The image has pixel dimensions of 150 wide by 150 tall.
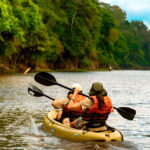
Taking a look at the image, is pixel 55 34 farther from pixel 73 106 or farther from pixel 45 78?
pixel 73 106

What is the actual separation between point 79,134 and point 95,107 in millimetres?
960

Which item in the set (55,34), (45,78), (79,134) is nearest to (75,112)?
(79,134)

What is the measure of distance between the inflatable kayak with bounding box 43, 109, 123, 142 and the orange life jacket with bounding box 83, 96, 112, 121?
0.39 meters

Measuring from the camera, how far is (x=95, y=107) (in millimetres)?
8891

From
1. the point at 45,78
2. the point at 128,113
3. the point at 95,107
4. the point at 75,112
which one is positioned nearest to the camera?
the point at 95,107

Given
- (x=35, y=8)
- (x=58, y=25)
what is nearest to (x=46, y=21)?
(x=58, y=25)

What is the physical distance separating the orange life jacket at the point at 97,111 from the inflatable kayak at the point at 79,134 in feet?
1.27

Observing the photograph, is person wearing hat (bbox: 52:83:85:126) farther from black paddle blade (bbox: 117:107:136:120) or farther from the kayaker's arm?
black paddle blade (bbox: 117:107:136:120)

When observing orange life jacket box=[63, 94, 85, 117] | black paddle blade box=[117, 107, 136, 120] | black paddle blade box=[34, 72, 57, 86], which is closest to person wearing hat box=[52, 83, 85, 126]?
orange life jacket box=[63, 94, 85, 117]

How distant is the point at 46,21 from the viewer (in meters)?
67.2

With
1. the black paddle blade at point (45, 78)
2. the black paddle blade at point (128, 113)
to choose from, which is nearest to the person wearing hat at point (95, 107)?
the black paddle blade at point (128, 113)

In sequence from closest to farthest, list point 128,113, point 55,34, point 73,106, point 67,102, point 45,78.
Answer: point 73,106, point 67,102, point 128,113, point 45,78, point 55,34

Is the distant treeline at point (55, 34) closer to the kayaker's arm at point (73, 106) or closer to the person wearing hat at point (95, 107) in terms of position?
the kayaker's arm at point (73, 106)

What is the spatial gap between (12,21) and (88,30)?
37.0 m
